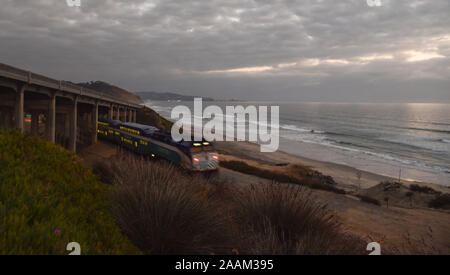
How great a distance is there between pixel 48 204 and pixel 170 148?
53.7ft

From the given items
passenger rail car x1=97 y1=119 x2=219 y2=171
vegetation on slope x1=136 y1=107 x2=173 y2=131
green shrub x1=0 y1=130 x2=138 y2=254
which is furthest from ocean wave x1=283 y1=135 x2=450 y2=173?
green shrub x1=0 y1=130 x2=138 y2=254

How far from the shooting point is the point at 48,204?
3.63 meters

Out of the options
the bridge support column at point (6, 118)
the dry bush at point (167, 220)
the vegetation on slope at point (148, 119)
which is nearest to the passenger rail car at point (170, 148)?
the dry bush at point (167, 220)

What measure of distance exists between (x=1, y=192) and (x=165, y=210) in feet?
8.22

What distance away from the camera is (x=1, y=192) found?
3.54m

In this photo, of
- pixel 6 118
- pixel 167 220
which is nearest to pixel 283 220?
pixel 167 220

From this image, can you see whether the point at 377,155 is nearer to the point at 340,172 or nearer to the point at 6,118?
the point at 340,172

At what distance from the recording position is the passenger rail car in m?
18.7

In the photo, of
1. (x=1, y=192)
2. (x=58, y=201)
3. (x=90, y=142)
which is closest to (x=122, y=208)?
(x=58, y=201)

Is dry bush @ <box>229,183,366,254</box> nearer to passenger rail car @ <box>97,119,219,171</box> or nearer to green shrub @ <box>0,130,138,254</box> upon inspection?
green shrub @ <box>0,130,138,254</box>

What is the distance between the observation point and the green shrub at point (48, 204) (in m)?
2.95

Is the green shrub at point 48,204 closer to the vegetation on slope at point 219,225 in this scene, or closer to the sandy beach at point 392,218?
the vegetation on slope at point 219,225

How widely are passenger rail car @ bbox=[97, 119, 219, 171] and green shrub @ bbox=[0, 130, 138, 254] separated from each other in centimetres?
1283
